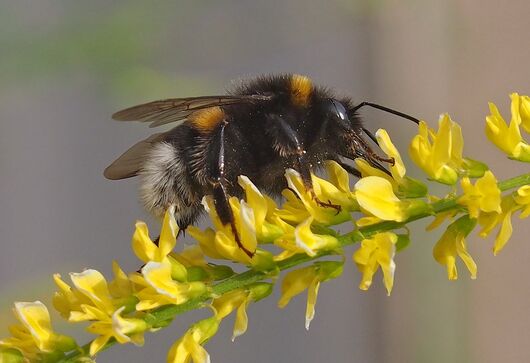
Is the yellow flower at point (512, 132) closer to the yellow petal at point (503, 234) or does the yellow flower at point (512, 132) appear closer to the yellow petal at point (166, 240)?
the yellow petal at point (503, 234)

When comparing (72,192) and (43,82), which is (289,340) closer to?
(72,192)

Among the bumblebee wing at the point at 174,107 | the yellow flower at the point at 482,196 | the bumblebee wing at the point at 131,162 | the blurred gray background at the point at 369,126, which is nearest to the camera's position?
the yellow flower at the point at 482,196

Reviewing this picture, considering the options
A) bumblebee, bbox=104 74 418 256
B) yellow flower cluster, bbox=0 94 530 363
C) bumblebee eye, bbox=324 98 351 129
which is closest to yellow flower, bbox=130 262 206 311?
yellow flower cluster, bbox=0 94 530 363

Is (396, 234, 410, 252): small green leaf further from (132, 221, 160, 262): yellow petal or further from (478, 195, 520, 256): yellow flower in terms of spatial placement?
(132, 221, 160, 262): yellow petal

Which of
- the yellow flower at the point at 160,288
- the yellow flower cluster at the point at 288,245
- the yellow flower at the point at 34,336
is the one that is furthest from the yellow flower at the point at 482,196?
the yellow flower at the point at 34,336

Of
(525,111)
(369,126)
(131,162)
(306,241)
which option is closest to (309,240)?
(306,241)

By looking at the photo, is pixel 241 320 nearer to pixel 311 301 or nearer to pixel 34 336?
pixel 311 301

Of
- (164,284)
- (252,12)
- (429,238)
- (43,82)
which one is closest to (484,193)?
(164,284)
